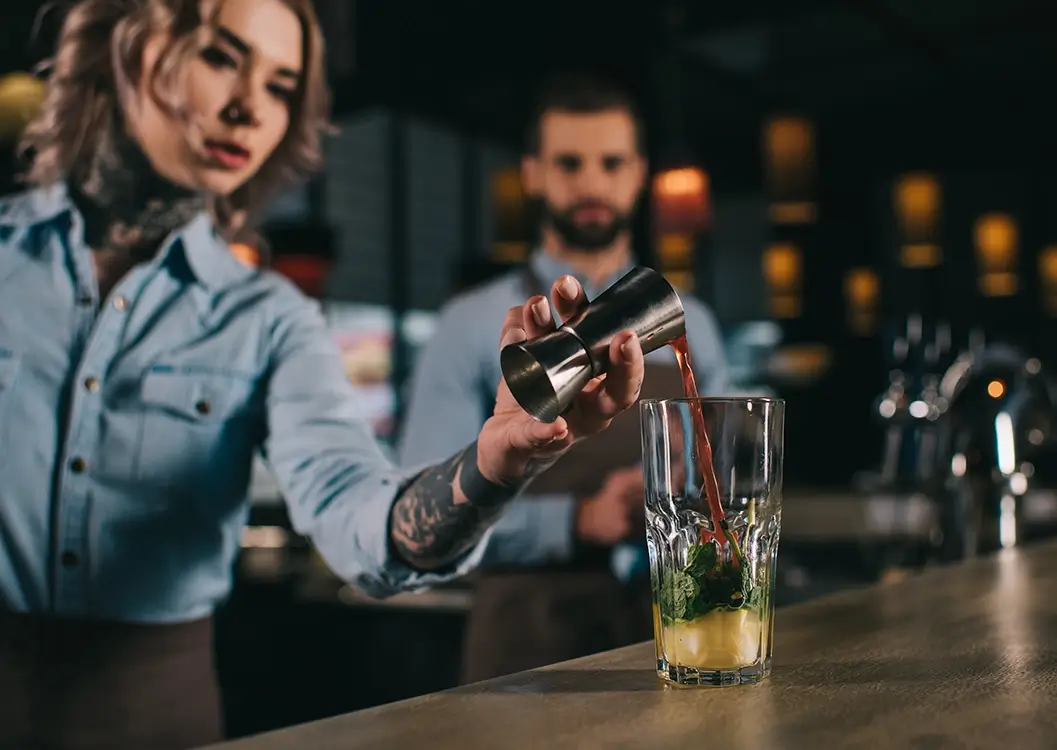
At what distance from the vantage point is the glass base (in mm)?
731

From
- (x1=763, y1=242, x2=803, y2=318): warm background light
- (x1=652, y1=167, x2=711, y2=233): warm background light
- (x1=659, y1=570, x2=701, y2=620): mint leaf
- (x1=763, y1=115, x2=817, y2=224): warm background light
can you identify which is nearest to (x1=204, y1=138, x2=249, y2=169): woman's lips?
(x1=659, y1=570, x2=701, y2=620): mint leaf

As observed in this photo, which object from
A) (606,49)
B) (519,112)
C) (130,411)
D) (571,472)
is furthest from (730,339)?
(130,411)

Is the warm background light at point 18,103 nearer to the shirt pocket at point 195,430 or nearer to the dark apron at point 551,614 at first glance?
the shirt pocket at point 195,430

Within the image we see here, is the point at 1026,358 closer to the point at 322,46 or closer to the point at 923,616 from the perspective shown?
the point at 923,616

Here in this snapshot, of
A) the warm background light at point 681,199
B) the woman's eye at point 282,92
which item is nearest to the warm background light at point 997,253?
the warm background light at point 681,199

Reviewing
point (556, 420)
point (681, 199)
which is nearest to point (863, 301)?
point (681, 199)

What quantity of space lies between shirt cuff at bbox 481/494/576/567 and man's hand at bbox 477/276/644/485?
1.03 m

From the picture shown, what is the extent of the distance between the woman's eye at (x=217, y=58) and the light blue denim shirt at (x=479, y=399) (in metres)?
0.73

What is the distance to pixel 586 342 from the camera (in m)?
0.71

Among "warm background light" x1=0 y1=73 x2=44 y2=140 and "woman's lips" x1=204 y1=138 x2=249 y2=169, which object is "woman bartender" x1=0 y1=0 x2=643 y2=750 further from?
"warm background light" x1=0 y1=73 x2=44 y2=140

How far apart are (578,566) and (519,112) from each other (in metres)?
8.72

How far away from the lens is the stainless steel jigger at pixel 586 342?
27.2 inches

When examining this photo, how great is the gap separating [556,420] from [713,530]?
140 millimetres

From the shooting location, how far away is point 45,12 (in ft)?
5.37
